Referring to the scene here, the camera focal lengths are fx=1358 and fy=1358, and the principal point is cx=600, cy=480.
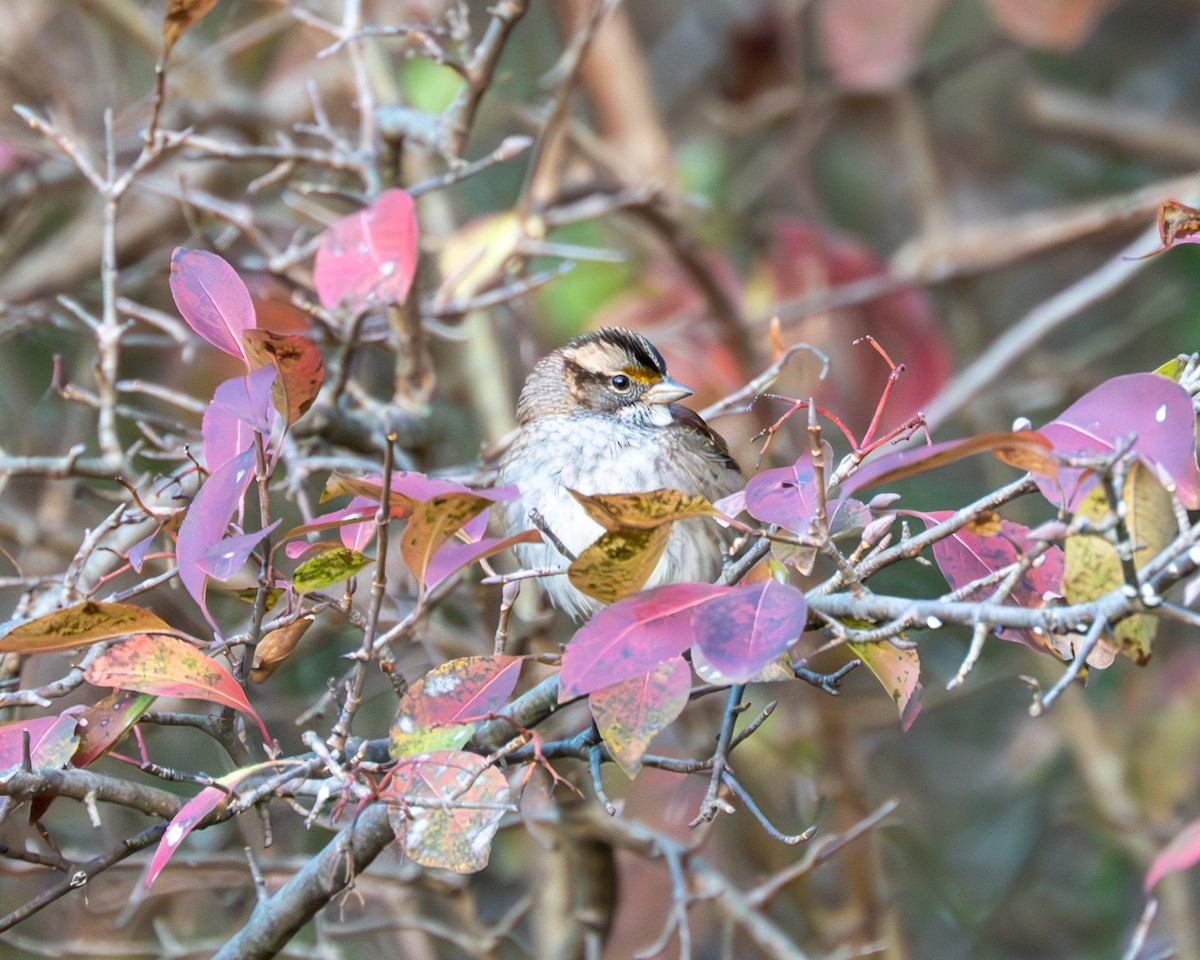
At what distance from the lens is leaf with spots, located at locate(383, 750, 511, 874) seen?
138 cm

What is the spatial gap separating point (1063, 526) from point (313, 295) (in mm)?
2120

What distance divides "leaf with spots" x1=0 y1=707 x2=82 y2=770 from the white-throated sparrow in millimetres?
1166

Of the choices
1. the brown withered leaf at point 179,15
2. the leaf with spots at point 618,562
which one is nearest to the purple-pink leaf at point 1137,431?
the leaf with spots at point 618,562

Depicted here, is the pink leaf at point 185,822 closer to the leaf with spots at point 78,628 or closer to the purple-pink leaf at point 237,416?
the leaf with spots at point 78,628

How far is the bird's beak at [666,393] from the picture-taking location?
297cm

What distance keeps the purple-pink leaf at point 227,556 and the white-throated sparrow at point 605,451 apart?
3.96 ft

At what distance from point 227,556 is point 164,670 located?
166 mm

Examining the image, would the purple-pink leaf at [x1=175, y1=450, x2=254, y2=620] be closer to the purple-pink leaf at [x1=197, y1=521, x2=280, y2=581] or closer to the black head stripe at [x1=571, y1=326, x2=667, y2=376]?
the purple-pink leaf at [x1=197, y1=521, x2=280, y2=581]

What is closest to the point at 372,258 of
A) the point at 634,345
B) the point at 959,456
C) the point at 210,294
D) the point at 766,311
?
the point at 210,294

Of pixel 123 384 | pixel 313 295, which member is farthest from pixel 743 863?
pixel 123 384

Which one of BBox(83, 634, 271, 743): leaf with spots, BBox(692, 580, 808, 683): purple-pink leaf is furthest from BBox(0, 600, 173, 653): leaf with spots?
BBox(692, 580, 808, 683): purple-pink leaf

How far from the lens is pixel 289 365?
57.5 inches

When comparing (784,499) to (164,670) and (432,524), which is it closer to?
(432,524)

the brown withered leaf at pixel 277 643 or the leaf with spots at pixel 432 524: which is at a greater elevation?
the leaf with spots at pixel 432 524
